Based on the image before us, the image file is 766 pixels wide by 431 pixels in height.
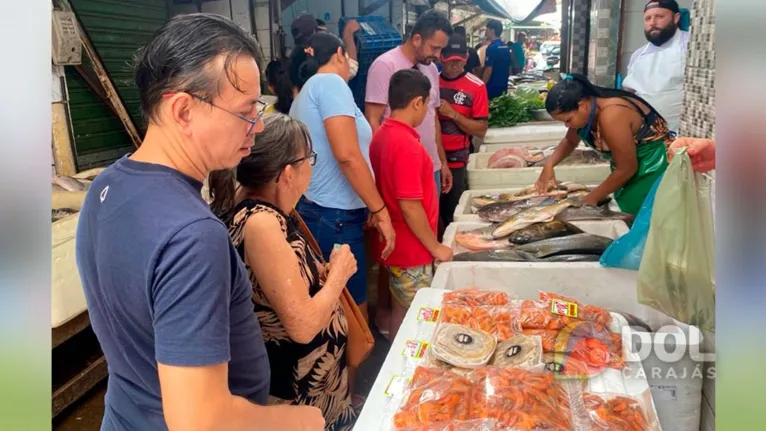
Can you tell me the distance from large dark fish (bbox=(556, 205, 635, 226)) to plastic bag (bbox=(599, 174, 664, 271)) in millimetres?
941

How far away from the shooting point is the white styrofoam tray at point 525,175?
4477mm

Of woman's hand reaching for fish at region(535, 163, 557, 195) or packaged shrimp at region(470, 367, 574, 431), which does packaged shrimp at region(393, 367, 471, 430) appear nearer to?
packaged shrimp at region(470, 367, 574, 431)

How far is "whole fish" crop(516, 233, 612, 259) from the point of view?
8.77 ft

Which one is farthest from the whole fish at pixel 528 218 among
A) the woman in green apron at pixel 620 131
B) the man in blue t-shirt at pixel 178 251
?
the man in blue t-shirt at pixel 178 251

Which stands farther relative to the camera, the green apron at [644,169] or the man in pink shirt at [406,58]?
the man in pink shirt at [406,58]

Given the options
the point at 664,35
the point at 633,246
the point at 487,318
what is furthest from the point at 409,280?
the point at 664,35

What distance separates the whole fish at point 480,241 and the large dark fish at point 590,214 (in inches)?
17.0

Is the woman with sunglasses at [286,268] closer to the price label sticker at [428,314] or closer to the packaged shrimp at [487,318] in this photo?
the price label sticker at [428,314]

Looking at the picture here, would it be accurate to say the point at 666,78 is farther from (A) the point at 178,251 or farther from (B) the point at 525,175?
(A) the point at 178,251

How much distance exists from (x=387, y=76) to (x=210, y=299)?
3078 millimetres

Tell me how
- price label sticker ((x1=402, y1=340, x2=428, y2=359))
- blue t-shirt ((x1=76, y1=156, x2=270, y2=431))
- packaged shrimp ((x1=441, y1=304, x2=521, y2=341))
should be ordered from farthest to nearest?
packaged shrimp ((x1=441, y1=304, x2=521, y2=341)), price label sticker ((x1=402, y1=340, x2=428, y2=359)), blue t-shirt ((x1=76, y1=156, x2=270, y2=431))

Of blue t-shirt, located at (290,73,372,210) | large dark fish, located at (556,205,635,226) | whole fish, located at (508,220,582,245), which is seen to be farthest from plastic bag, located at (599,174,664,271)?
blue t-shirt, located at (290,73,372,210)

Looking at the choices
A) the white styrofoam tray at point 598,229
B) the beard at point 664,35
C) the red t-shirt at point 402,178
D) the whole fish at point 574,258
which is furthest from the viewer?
the beard at point 664,35

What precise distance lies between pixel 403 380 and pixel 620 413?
62cm
